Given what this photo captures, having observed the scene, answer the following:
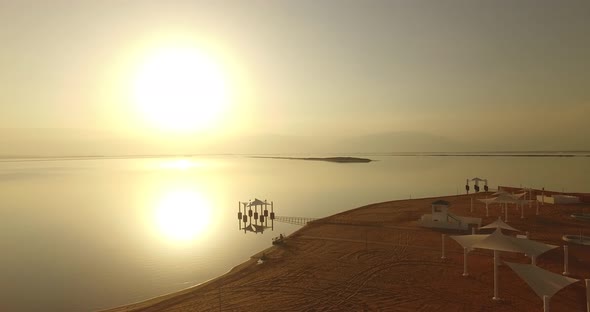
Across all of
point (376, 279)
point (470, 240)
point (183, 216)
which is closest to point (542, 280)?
point (470, 240)

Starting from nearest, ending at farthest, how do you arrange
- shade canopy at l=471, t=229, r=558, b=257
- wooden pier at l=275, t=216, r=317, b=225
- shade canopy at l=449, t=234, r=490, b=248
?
shade canopy at l=471, t=229, r=558, b=257, shade canopy at l=449, t=234, r=490, b=248, wooden pier at l=275, t=216, r=317, b=225

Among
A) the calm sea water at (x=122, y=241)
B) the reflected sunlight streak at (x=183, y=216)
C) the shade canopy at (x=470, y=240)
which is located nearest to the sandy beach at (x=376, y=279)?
the shade canopy at (x=470, y=240)

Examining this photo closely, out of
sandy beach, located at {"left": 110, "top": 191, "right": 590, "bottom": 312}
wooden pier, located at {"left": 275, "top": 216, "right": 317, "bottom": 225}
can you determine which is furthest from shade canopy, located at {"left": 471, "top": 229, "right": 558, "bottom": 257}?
wooden pier, located at {"left": 275, "top": 216, "right": 317, "bottom": 225}

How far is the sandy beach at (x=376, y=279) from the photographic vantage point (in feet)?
49.1

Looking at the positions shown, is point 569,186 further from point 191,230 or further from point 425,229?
point 191,230

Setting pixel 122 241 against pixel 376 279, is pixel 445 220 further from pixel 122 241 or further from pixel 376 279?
pixel 122 241

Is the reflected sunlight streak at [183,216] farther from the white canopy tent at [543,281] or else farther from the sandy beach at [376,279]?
the white canopy tent at [543,281]

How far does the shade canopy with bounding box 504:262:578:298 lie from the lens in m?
12.4

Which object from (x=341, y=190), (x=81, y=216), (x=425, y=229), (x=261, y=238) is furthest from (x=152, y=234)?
(x=341, y=190)

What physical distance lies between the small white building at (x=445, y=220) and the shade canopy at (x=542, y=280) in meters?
15.5

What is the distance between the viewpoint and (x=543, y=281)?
1273cm

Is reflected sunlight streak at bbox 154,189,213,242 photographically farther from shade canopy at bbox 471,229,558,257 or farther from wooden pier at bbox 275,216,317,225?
shade canopy at bbox 471,229,558,257

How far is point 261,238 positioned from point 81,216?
24840mm

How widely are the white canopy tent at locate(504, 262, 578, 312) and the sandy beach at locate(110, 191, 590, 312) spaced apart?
1.95 metres
